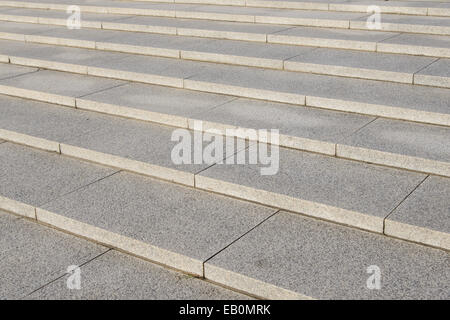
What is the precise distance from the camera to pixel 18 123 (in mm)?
7004

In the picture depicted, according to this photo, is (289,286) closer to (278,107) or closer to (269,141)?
(269,141)

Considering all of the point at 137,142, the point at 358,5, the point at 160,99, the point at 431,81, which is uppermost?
the point at 358,5

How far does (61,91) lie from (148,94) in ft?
3.92

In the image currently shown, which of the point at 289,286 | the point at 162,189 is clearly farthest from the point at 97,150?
the point at 289,286

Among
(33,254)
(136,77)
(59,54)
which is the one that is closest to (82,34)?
(59,54)

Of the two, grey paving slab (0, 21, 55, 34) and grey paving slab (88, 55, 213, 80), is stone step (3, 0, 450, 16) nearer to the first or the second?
grey paving slab (88, 55, 213, 80)

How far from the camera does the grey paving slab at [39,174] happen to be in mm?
5480

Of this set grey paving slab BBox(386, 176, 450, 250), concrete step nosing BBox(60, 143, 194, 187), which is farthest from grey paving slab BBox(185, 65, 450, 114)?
concrete step nosing BBox(60, 143, 194, 187)

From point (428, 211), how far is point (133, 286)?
225 centimetres

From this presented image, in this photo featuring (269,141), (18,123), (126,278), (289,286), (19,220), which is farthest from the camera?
(18,123)

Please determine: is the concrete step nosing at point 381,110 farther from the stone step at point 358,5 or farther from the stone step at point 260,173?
the stone step at point 358,5

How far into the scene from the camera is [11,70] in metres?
8.93

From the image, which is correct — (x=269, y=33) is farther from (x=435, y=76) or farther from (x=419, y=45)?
(x=435, y=76)
